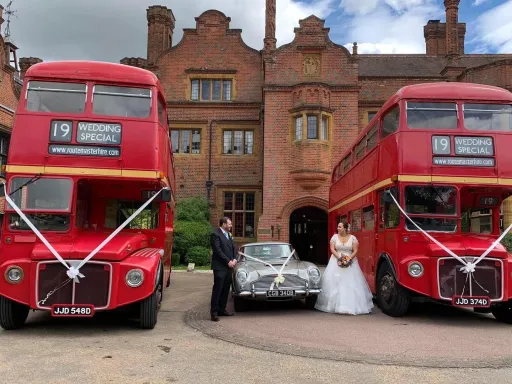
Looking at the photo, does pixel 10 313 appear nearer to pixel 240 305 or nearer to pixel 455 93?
pixel 240 305

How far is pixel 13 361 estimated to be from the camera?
16.8 ft

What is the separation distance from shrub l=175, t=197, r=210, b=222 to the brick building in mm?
717

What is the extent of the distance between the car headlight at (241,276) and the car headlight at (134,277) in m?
2.22

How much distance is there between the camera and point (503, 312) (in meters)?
7.85

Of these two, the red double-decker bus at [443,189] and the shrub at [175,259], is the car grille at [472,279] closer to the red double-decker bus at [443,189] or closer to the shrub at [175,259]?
the red double-decker bus at [443,189]

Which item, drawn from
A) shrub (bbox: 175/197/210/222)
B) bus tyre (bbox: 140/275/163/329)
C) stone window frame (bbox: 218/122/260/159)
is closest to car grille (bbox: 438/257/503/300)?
bus tyre (bbox: 140/275/163/329)

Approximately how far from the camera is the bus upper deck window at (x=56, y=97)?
7145 mm

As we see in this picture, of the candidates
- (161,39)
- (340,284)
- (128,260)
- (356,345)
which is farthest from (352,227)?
(161,39)

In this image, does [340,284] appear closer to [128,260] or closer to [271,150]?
[128,260]

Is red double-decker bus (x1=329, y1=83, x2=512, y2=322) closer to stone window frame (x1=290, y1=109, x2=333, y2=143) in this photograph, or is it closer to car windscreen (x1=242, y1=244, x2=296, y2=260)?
car windscreen (x1=242, y1=244, x2=296, y2=260)

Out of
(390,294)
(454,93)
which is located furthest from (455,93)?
(390,294)

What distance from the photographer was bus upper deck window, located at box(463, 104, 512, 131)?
8.02 metres

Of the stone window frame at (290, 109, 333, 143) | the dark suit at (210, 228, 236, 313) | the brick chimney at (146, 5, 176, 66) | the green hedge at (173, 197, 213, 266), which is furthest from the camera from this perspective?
the brick chimney at (146, 5, 176, 66)

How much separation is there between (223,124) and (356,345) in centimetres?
1818
